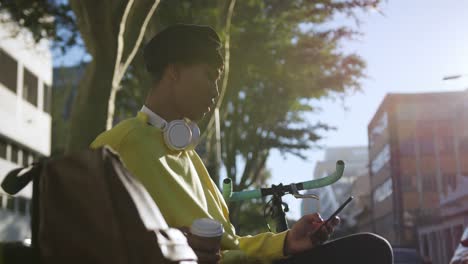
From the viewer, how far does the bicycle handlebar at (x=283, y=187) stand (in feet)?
8.16

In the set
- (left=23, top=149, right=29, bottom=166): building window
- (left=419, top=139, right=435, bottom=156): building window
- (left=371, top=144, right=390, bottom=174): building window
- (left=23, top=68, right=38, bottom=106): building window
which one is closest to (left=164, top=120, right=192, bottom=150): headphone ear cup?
(left=23, top=149, right=29, bottom=166): building window

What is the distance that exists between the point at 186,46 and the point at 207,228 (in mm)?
720

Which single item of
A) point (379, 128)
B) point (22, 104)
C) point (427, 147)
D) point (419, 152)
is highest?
point (22, 104)

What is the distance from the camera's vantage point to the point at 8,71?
31469mm

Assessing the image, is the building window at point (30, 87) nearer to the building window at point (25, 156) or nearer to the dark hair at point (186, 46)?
the building window at point (25, 156)

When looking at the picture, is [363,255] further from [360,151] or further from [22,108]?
[360,151]

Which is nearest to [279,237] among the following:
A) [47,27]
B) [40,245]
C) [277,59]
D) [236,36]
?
[40,245]

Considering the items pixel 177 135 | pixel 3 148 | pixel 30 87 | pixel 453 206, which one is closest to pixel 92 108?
pixel 177 135

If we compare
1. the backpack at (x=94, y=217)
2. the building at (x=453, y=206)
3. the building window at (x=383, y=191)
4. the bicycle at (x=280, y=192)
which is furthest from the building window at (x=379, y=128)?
the backpack at (x=94, y=217)

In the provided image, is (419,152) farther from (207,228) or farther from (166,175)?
(207,228)

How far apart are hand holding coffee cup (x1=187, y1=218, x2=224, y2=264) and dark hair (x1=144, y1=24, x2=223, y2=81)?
0.63 m

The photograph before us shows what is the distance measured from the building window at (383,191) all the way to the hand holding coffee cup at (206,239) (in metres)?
77.0

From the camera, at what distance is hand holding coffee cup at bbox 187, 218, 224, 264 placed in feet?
4.59

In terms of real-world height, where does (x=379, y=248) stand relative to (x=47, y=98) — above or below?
above
